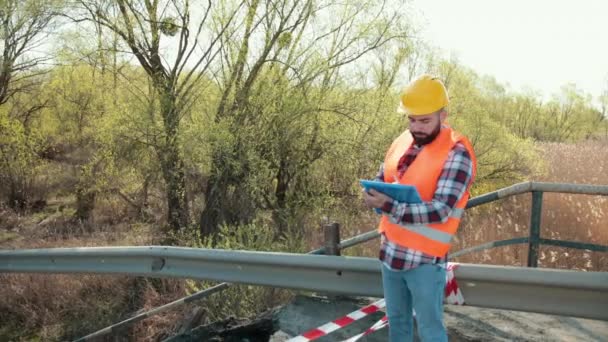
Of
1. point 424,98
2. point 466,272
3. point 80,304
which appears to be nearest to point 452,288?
point 466,272

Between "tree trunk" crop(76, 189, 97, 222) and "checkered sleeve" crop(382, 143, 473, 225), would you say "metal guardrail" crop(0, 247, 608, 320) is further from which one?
"tree trunk" crop(76, 189, 97, 222)

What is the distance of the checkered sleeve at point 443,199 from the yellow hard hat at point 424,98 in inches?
9.7

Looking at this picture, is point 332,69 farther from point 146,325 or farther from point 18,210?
point 18,210

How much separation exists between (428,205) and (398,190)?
0.15 meters

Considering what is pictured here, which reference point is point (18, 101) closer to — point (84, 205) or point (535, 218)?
point (84, 205)

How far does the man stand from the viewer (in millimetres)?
2531

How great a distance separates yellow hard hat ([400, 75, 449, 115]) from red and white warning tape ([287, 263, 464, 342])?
768 mm

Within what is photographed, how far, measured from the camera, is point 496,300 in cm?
259

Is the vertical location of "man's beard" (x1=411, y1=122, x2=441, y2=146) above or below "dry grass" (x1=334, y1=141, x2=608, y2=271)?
above

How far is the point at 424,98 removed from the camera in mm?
2629

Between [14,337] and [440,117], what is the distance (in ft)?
27.4

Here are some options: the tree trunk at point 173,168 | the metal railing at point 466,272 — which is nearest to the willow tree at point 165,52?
the tree trunk at point 173,168

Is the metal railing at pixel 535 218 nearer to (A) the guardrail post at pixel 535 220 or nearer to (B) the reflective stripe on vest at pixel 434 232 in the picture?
(A) the guardrail post at pixel 535 220

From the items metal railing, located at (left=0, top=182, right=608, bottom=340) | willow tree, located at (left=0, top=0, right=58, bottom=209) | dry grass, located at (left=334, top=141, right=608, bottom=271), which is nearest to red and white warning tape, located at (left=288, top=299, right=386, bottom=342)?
metal railing, located at (left=0, top=182, right=608, bottom=340)
